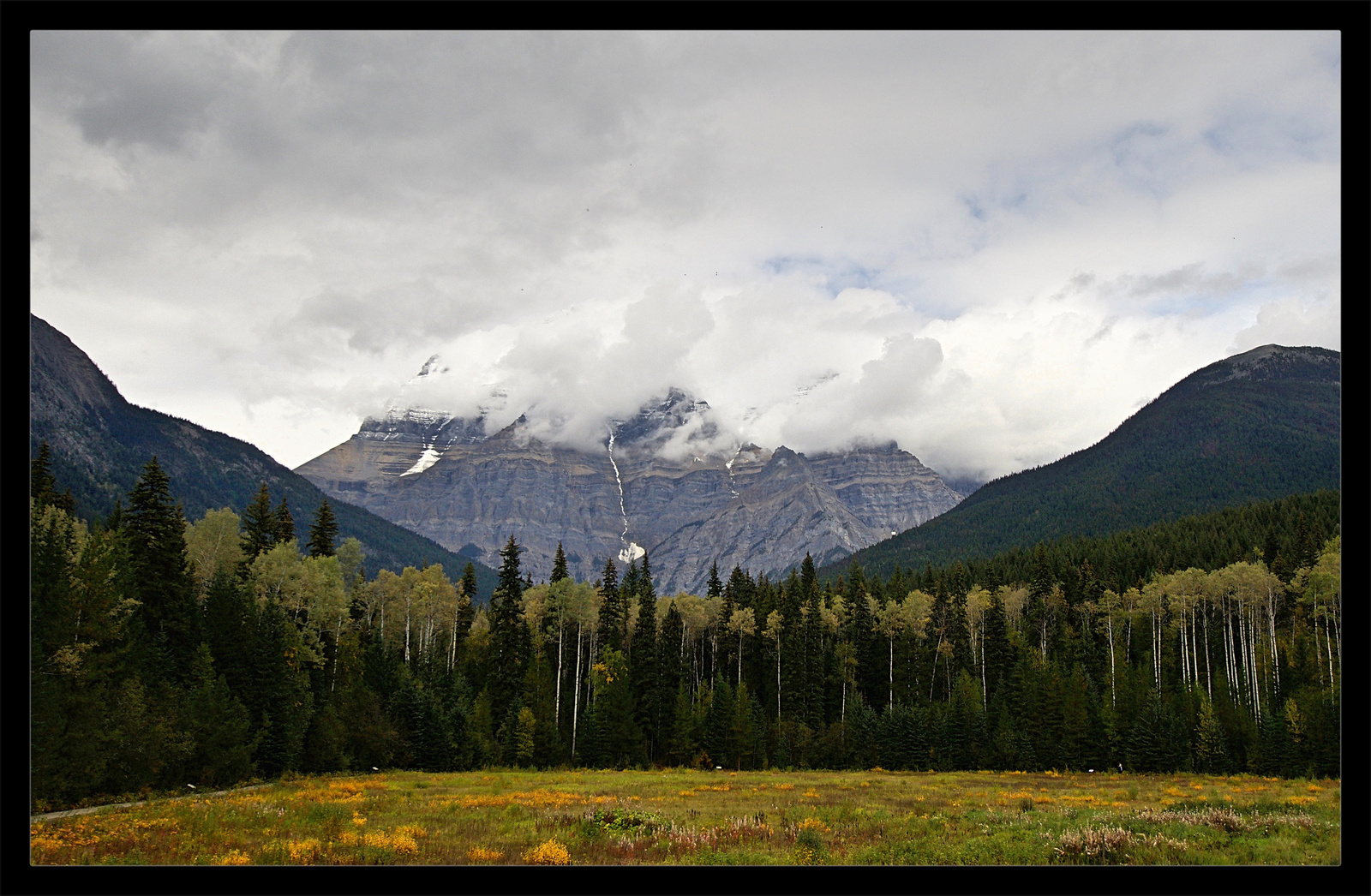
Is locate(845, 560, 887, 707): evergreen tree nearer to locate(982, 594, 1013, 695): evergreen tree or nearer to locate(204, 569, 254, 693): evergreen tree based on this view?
locate(982, 594, 1013, 695): evergreen tree

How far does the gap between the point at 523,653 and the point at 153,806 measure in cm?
5179

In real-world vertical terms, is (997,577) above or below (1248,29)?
below

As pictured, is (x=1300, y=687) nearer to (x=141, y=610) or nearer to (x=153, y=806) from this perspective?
(x=153, y=806)

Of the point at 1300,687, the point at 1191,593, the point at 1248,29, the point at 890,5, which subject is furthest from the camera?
the point at 1191,593

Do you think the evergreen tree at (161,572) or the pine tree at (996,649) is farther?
the pine tree at (996,649)

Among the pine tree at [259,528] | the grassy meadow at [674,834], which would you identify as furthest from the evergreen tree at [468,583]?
the grassy meadow at [674,834]

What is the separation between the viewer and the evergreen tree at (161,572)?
4122 cm

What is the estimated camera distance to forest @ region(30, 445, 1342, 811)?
3322 cm

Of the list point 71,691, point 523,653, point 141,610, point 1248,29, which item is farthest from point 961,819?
point 523,653

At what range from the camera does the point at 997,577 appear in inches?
4205

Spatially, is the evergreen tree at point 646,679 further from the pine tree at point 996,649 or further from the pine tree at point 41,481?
the pine tree at point 41,481

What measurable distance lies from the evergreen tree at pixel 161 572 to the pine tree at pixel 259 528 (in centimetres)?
1374

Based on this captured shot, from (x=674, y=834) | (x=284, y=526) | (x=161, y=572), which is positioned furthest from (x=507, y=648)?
(x=674, y=834)

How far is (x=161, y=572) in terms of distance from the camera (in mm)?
43750
